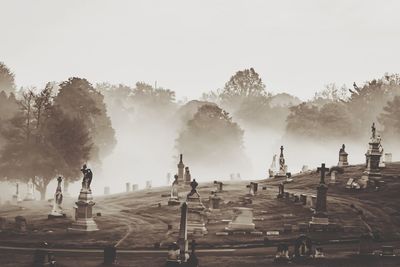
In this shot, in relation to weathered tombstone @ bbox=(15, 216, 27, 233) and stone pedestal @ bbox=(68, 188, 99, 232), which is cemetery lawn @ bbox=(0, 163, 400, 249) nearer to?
weathered tombstone @ bbox=(15, 216, 27, 233)

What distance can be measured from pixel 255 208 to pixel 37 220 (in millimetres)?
13485

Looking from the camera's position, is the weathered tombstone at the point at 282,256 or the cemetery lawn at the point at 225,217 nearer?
the weathered tombstone at the point at 282,256

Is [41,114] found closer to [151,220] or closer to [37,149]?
[37,149]

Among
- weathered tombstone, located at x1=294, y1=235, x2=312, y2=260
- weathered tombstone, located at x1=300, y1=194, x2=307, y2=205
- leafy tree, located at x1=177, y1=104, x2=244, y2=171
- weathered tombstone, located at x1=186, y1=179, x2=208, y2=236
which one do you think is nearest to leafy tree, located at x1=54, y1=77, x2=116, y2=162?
leafy tree, located at x1=177, y1=104, x2=244, y2=171

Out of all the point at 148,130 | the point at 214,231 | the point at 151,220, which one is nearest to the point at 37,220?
the point at 151,220

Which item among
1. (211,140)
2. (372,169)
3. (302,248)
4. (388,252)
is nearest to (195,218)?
(302,248)

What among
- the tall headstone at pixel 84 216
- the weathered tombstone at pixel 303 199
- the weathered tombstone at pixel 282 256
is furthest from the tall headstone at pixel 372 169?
the weathered tombstone at pixel 282 256

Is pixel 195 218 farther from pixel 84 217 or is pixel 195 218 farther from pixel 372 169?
pixel 372 169

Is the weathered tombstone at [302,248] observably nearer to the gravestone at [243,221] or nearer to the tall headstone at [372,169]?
the gravestone at [243,221]

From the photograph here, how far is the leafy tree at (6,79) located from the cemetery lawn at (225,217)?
4781 centimetres

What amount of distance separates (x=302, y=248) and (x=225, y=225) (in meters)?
9.75

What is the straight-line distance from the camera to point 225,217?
33.4 metres

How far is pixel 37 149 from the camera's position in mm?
50250

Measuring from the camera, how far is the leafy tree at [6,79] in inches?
3462
